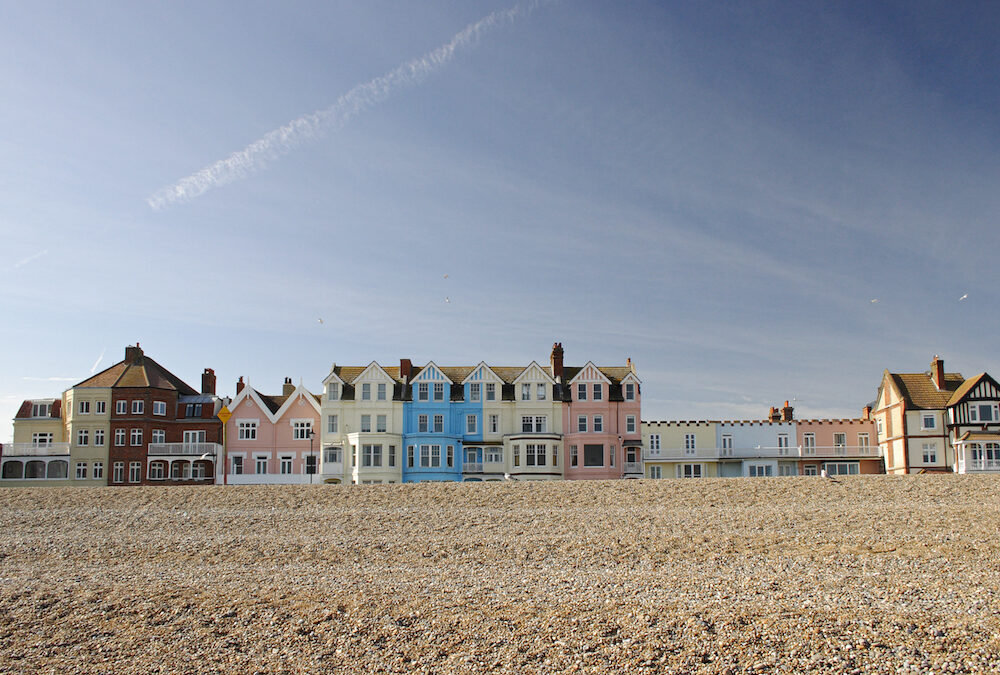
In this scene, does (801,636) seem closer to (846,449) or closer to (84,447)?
(846,449)

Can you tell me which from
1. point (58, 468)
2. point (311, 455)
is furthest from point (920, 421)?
point (58, 468)

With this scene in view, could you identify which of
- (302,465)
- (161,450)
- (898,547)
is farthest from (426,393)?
(898,547)

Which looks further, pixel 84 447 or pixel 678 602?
pixel 84 447

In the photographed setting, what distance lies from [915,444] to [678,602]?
42.6 metres

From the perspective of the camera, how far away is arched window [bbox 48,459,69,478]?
57062mm

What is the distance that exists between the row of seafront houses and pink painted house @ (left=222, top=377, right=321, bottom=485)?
9cm

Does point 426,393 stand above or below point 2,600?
above

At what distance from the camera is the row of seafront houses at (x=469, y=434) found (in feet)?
175

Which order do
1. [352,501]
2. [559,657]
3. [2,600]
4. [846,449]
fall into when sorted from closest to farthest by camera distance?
1. [559,657]
2. [2,600]
3. [352,501]
4. [846,449]

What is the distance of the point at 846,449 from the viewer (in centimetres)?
5738

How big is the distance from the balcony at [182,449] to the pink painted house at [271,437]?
153cm

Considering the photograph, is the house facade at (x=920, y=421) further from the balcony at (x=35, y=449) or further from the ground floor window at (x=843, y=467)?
the balcony at (x=35, y=449)

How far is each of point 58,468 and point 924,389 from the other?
178 ft

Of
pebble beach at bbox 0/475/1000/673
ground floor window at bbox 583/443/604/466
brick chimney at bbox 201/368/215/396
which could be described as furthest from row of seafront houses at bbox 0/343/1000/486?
pebble beach at bbox 0/475/1000/673
